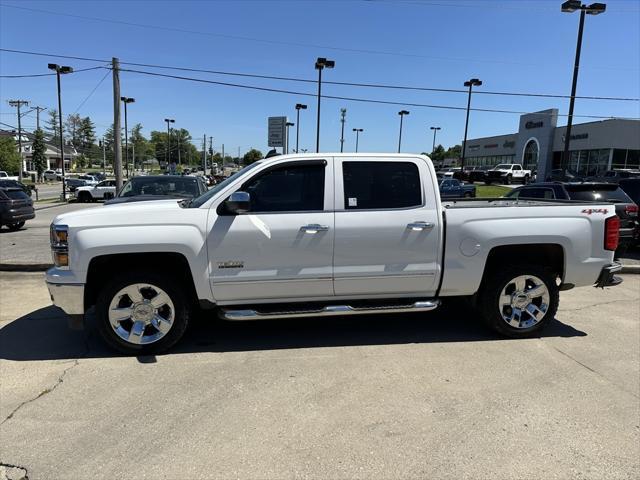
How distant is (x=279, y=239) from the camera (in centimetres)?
439

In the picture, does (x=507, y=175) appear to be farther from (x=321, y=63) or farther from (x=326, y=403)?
(x=326, y=403)

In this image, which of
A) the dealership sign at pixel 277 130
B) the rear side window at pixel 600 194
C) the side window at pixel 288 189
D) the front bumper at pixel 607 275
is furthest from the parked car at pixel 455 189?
the side window at pixel 288 189

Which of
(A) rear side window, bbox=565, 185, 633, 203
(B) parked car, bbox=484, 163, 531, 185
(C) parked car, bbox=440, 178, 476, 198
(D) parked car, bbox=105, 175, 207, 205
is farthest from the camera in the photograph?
(B) parked car, bbox=484, 163, 531, 185

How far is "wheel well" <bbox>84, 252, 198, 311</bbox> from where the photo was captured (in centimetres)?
437

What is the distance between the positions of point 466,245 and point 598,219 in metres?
1.50

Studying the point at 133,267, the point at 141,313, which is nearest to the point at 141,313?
the point at 141,313

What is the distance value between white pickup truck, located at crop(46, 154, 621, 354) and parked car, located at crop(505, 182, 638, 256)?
13.8 ft

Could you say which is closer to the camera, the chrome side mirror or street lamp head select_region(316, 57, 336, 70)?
the chrome side mirror

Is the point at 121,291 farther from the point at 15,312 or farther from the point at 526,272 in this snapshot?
the point at 526,272

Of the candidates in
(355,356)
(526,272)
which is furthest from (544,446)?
(526,272)

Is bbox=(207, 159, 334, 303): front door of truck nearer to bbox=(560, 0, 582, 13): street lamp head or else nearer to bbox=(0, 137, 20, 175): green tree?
bbox=(560, 0, 582, 13): street lamp head

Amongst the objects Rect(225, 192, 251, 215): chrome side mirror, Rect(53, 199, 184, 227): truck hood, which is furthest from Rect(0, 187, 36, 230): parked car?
Rect(225, 192, 251, 215): chrome side mirror

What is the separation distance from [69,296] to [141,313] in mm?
637

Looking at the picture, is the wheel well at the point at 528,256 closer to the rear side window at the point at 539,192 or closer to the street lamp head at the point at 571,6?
the rear side window at the point at 539,192
